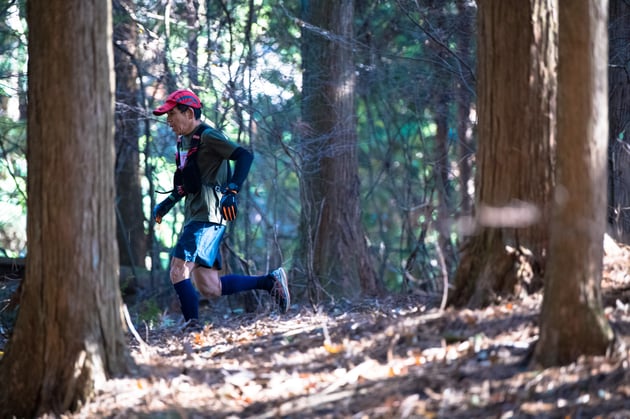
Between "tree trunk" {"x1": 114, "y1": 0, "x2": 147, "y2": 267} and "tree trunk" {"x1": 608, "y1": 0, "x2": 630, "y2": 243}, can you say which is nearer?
"tree trunk" {"x1": 608, "y1": 0, "x2": 630, "y2": 243}

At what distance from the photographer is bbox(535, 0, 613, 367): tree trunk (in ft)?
14.4

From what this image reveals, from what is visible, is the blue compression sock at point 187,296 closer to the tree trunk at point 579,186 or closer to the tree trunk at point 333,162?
the tree trunk at point 333,162

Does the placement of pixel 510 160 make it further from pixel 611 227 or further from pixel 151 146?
pixel 151 146

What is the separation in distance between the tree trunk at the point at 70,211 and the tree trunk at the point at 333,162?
5.17 m

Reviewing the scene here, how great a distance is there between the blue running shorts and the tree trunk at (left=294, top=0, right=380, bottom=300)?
2644 mm

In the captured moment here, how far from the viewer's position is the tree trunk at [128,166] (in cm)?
1198

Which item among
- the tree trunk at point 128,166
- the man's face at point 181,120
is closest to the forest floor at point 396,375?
the man's face at point 181,120

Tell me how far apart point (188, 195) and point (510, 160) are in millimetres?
3151

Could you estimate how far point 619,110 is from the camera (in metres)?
9.10

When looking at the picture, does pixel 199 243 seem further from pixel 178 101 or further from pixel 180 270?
pixel 178 101

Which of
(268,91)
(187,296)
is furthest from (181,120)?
(268,91)

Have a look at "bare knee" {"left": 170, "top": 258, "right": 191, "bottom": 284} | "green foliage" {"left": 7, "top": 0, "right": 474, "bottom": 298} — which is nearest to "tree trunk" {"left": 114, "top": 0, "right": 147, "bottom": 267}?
"green foliage" {"left": 7, "top": 0, "right": 474, "bottom": 298}

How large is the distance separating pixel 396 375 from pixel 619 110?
18.2 feet

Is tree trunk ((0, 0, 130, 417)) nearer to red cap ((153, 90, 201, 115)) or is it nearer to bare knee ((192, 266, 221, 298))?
red cap ((153, 90, 201, 115))
